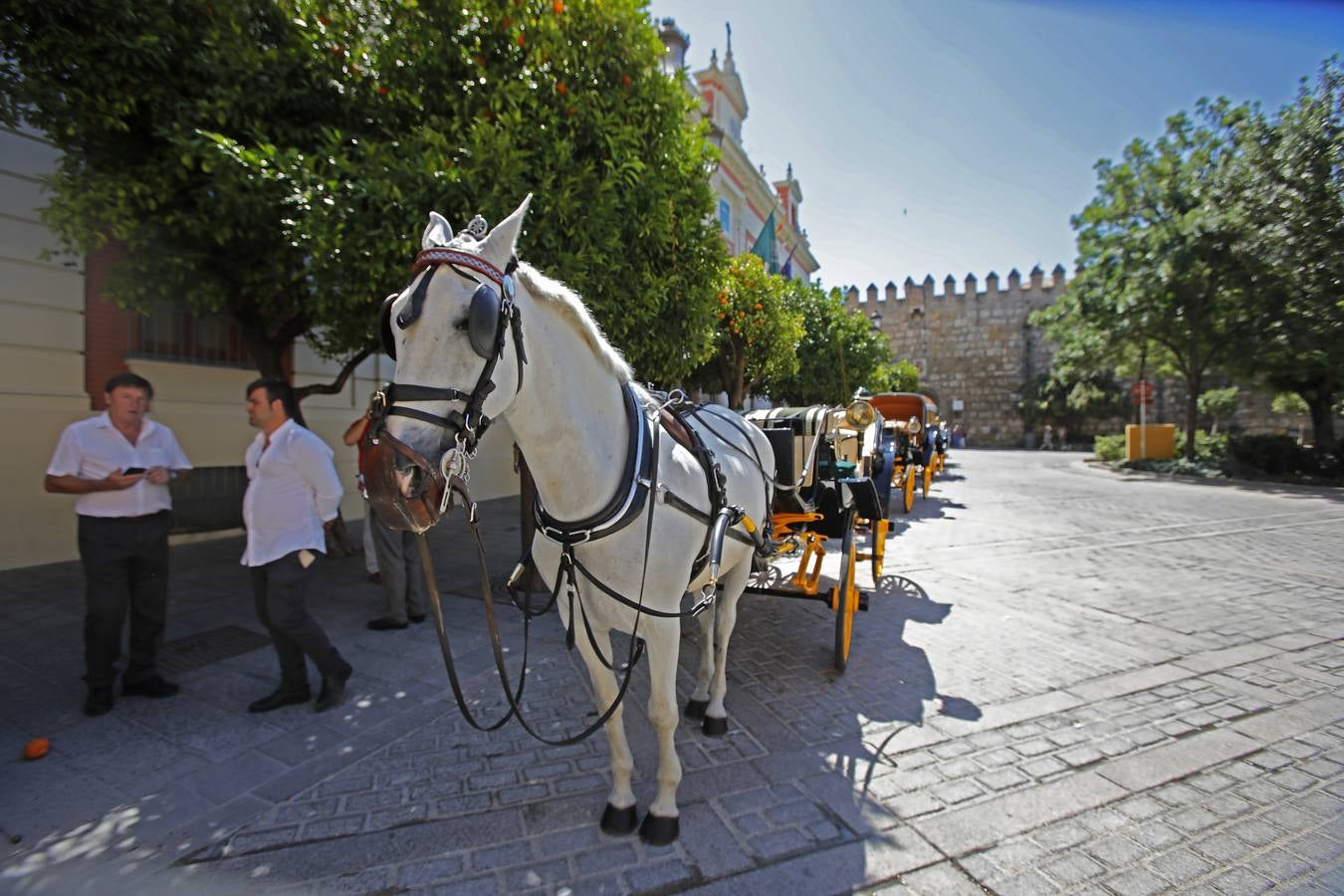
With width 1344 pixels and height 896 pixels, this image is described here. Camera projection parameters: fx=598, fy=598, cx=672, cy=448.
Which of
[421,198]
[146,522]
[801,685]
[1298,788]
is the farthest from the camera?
[421,198]

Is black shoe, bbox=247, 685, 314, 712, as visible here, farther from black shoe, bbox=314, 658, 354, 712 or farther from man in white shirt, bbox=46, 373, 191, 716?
man in white shirt, bbox=46, 373, 191, 716

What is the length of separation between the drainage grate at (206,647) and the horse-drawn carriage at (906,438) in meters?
7.59

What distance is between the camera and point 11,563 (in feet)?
20.7

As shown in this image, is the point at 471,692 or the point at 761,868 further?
the point at 471,692

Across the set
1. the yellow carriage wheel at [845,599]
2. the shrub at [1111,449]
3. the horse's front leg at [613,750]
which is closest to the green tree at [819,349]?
the yellow carriage wheel at [845,599]

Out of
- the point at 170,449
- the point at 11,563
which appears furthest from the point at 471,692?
the point at 11,563

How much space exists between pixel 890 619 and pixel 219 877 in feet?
15.3

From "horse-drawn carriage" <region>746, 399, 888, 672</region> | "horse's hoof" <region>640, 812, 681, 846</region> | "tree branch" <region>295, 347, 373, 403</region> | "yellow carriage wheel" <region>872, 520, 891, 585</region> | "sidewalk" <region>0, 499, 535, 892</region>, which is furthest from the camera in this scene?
"tree branch" <region>295, 347, 373, 403</region>

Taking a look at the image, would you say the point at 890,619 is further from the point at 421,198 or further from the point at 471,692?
the point at 421,198

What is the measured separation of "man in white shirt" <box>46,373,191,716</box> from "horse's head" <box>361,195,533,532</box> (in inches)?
114

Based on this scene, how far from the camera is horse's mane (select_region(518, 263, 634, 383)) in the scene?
78.0 inches

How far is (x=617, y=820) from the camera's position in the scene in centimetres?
245

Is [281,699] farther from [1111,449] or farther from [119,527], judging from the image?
[1111,449]

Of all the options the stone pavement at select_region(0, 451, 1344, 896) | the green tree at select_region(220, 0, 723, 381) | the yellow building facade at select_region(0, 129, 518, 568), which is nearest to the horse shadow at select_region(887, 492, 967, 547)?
the stone pavement at select_region(0, 451, 1344, 896)
